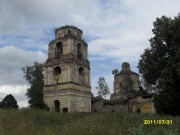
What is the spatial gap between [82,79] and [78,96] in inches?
104

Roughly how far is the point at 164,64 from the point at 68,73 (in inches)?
565

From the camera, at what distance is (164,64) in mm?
24953

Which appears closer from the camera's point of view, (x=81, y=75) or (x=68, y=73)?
(x=68, y=73)

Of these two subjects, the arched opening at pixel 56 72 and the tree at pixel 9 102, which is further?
Result: the arched opening at pixel 56 72

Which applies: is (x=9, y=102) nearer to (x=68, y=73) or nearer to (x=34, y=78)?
(x=68, y=73)

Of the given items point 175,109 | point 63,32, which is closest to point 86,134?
point 175,109

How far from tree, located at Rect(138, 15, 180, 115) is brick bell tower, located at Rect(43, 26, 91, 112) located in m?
11.8

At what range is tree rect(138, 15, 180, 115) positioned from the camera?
76.8ft

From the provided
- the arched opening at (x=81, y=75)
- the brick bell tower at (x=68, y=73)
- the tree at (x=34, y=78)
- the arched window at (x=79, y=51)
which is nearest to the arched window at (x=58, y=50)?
the brick bell tower at (x=68, y=73)

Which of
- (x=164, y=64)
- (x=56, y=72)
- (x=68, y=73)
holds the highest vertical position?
(x=56, y=72)

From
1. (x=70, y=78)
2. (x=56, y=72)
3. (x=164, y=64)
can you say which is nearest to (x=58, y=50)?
(x=56, y=72)

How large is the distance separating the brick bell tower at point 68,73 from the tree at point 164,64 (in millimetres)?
11750

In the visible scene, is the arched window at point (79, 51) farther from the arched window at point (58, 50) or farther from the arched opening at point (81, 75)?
the arched window at point (58, 50)

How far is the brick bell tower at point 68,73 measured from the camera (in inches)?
1412
